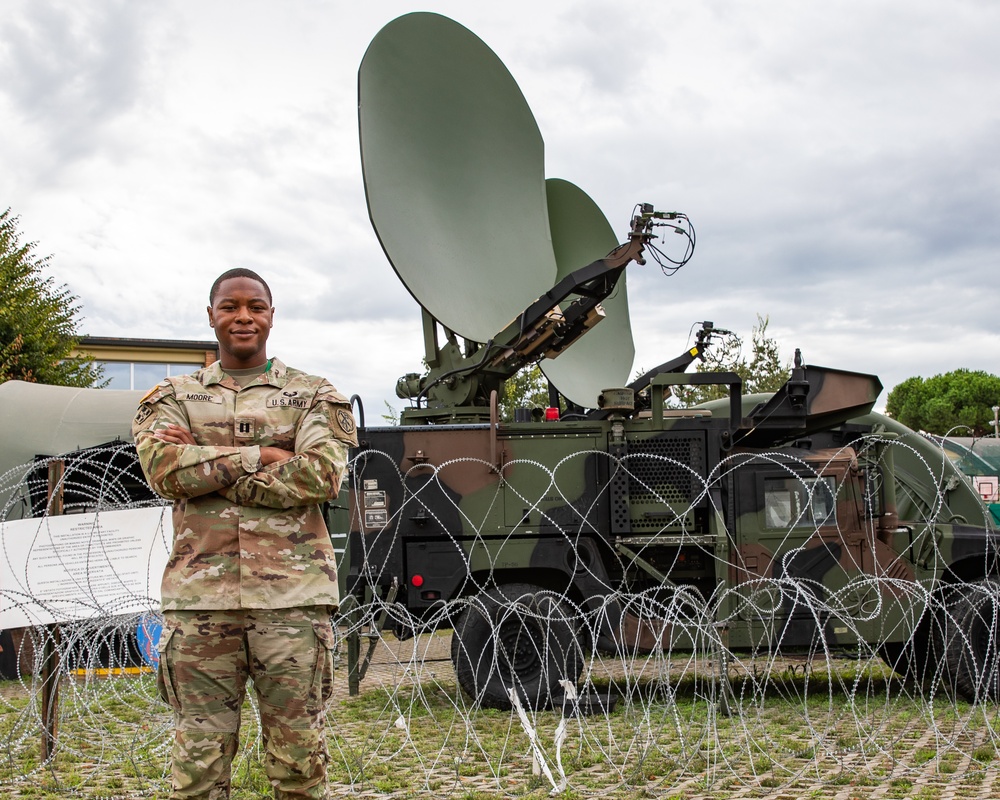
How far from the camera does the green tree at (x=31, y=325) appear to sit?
58.5 ft

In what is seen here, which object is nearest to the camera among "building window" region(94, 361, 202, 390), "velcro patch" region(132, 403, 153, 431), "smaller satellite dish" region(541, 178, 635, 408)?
"velcro patch" region(132, 403, 153, 431)

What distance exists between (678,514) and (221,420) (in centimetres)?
529

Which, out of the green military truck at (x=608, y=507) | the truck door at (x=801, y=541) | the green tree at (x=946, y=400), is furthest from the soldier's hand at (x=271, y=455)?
the green tree at (x=946, y=400)

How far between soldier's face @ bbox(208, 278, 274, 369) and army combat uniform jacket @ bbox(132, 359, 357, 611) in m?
0.10

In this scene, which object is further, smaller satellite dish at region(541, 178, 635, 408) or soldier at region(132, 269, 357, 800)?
smaller satellite dish at region(541, 178, 635, 408)

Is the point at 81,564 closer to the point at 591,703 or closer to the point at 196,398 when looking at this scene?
the point at 196,398

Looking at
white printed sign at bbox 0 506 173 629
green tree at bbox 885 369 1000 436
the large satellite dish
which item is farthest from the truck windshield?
green tree at bbox 885 369 1000 436

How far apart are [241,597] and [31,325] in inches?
646

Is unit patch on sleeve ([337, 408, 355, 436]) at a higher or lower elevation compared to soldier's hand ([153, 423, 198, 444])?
higher

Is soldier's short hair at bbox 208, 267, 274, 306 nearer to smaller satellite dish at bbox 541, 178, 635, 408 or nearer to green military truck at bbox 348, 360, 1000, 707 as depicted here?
green military truck at bbox 348, 360, 1000, 707

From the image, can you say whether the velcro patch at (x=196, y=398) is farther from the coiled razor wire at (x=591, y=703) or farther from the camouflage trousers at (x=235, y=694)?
the coiled razor wire at (x=591, y=703)

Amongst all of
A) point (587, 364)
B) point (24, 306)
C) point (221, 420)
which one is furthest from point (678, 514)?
point (24, 306)

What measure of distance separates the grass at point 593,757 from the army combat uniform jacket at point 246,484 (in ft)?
6.86

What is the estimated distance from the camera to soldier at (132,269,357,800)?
340 cm
